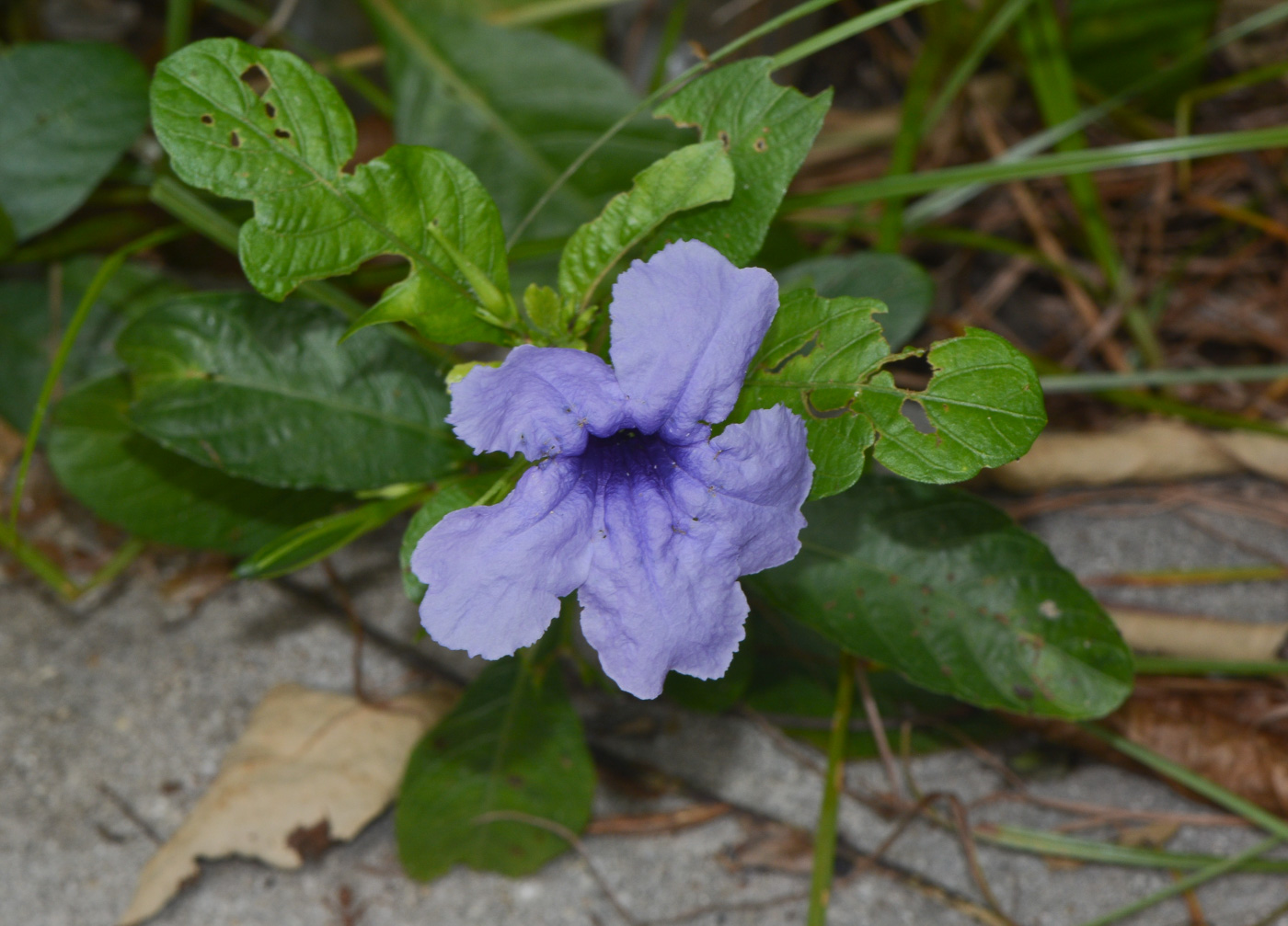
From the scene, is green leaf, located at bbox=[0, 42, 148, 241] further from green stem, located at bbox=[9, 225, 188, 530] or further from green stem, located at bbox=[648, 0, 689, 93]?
green stem, located at bbox=[648, 0, 689, 93]

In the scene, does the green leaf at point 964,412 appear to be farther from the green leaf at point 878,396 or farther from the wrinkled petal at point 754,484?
the wrinkled petal at point 754,484

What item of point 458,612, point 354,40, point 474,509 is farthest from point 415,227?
point 354,40

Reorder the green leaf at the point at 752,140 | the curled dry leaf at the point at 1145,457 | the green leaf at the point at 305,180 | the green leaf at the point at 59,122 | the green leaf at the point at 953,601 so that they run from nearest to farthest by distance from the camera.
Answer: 1. the green leaf at the point at 305,180
2. the green leaf at the point at 752,140
3. the green leaf at the point at 953,601
4. the green leaf at the point at 59,122
5. the curled dry leaf at the point at 1145,457

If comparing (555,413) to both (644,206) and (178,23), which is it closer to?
(644,206)

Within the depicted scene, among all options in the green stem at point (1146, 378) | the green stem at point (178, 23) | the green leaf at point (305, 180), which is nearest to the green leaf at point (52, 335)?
the green stem at point (178, 23)

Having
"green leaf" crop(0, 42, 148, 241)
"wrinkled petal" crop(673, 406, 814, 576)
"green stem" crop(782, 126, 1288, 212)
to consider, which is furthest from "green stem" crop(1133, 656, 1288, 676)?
"green leaf" crop(0, 42, 148, 241)

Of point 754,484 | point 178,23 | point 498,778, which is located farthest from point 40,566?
point 754,484

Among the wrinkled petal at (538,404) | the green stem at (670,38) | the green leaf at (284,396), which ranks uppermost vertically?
the wrinkled petal at (538,404)
